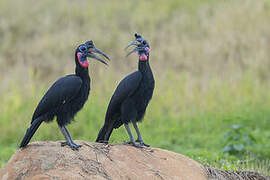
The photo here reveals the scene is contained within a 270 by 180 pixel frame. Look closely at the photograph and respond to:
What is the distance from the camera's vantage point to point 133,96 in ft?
16.9

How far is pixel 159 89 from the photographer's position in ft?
38.2

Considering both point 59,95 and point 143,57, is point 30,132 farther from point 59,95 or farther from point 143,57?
point 143,57

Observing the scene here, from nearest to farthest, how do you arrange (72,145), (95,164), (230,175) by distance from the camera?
1. (95,164)
2. (72,145)
3. (230,175)

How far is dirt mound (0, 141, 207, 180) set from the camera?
4078 mm

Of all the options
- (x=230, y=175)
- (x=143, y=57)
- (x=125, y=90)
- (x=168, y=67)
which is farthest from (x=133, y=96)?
(x=168, y=67)

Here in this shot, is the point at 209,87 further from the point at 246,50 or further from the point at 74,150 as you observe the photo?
the point at 74,150

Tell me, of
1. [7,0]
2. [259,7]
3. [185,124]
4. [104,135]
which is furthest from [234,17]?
[104,135]

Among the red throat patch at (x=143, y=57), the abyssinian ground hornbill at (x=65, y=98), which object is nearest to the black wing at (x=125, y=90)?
the red throat patch at (x=143, y=57)

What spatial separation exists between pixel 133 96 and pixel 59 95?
34.2 inches

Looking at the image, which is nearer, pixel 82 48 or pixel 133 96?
pixel 82 48

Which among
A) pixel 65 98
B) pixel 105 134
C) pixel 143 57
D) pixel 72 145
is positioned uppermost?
pixel 143 57

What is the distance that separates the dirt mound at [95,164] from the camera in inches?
161

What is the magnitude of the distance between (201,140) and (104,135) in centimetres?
464

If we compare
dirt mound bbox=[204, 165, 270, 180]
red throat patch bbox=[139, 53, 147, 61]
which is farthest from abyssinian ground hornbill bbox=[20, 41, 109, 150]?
dirt mound bbox=[204, 165, 270, 180]
